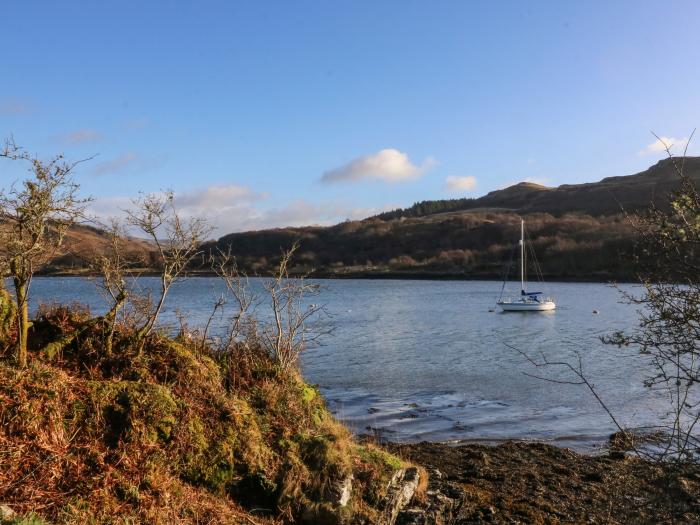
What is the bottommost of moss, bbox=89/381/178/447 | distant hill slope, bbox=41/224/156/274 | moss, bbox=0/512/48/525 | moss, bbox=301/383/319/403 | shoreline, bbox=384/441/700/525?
shoreline, bbox=384/441/700/525

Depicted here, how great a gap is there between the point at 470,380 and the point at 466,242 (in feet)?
445

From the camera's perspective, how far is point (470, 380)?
84.2 ft

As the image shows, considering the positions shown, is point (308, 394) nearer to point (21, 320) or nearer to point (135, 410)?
point (135, 410)

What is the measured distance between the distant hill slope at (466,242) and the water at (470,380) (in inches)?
2556

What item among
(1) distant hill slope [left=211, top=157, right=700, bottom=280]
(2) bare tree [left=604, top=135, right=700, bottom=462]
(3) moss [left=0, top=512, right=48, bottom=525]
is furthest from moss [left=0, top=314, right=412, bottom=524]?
(1) distant hill slope [left=211, top=157, right=700, bottom=280]

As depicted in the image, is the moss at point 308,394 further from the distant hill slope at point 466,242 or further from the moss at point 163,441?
the distant hill slope at point 466,242

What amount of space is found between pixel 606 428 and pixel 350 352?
51.6ft

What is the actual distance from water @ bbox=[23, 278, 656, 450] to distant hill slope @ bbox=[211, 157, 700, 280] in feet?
213

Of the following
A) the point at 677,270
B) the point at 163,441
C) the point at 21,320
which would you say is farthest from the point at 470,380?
the point at 21,320

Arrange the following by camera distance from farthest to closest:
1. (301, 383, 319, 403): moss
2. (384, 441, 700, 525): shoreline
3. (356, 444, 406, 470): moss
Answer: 1. (301, 383, 319, 403): moss
2. (356, 444, 406, 470): moss
3. (384, 441, 700, 525): shoreline

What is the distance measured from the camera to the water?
1811cm

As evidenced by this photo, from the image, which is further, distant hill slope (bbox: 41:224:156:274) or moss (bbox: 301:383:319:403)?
moss (bbox: 301:383:319:403)

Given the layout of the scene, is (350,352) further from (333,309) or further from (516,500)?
(333,309)

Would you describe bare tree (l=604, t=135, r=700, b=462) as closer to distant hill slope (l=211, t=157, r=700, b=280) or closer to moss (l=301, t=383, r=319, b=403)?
moss (l=301, t=383, r=319, b=403)
